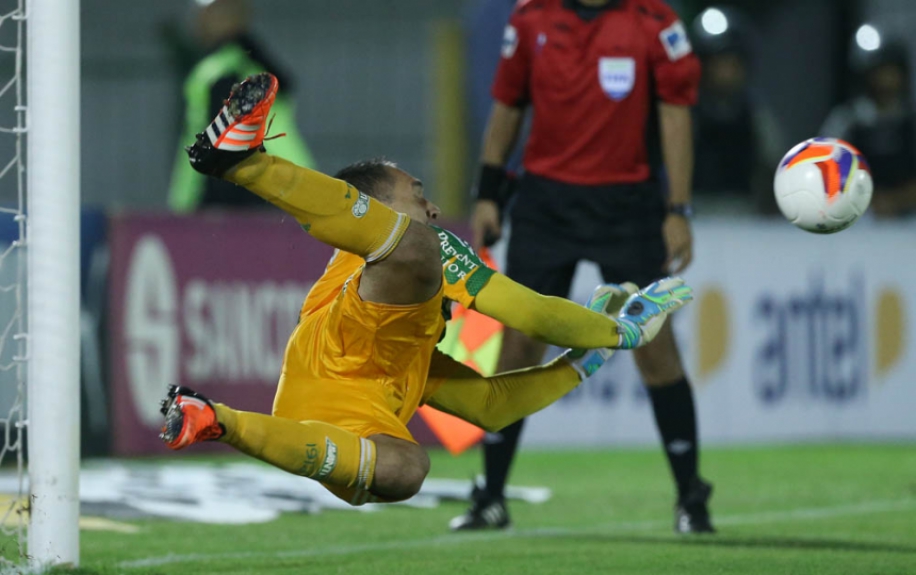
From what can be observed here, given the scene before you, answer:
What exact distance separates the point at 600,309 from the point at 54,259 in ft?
5.50

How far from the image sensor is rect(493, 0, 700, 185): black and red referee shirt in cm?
605

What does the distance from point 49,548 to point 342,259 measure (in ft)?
4.05

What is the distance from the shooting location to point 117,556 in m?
5.24

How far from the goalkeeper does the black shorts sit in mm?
881

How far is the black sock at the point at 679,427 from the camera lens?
606cm

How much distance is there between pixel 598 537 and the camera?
591cm

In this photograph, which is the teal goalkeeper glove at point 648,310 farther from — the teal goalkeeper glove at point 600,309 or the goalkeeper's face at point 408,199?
the goalkeeper's face at point 408,199

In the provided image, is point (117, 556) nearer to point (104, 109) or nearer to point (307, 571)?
point (307, 571)

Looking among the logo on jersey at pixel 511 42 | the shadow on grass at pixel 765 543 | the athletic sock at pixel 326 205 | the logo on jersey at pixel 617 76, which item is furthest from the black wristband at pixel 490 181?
the athletic sock at pixel 326 205

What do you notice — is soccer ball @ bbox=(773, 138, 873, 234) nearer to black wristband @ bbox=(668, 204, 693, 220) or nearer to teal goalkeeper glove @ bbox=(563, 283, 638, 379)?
teal goalkeeper glove @ bbox=(563, 283, 638, 379)

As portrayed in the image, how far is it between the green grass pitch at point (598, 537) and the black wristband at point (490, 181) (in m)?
1.31

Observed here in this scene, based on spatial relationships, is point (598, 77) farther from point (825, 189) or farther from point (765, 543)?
point (765, 543)

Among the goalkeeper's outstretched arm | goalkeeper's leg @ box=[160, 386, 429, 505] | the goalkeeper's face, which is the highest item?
the goalkeeper's face

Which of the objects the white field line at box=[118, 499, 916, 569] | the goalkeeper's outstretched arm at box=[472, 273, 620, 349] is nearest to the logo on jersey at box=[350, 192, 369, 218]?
the goalkeeper's outstretched arm at box=[472, 273, 620, 349]
